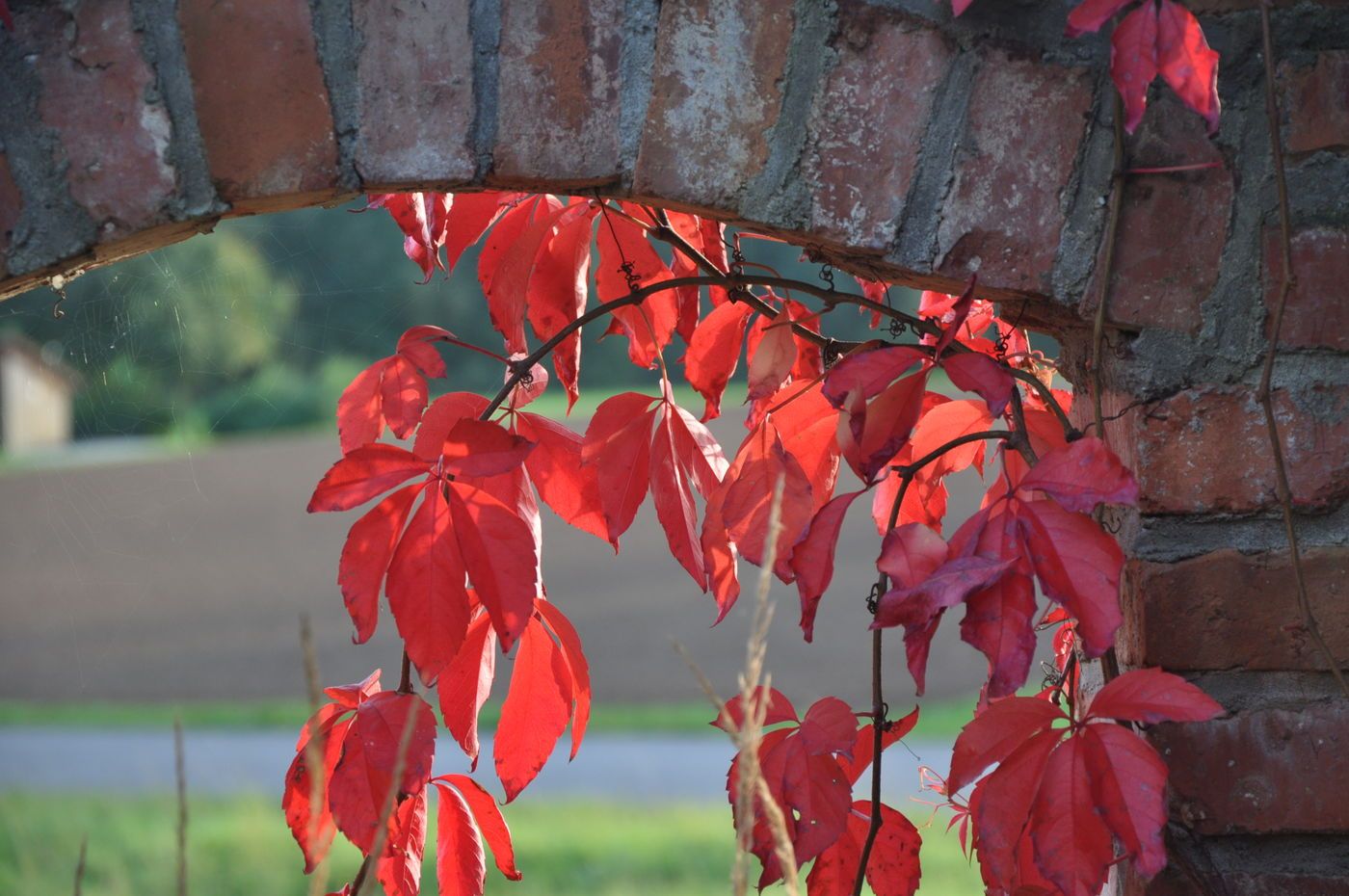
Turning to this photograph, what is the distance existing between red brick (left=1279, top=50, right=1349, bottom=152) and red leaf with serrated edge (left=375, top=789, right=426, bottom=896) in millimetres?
534

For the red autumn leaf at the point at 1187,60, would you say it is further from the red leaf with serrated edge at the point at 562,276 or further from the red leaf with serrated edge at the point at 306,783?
the red leaf with serrated edge at the point at 306,783

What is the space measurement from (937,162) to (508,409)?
0.28 meters

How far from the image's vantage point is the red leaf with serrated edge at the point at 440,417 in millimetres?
668

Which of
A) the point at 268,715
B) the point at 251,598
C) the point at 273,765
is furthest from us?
the point at 251,598

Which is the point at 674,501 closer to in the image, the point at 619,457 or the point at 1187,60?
the point at 619,457

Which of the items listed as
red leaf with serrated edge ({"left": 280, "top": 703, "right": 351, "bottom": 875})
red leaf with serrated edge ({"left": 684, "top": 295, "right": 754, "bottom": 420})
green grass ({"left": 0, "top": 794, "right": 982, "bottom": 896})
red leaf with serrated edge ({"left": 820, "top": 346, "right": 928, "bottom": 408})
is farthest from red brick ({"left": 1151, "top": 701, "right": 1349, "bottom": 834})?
green grass ({"left": 0, "top": 794, "right": 982, "bottom": 896})

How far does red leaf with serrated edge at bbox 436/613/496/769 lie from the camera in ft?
2.08

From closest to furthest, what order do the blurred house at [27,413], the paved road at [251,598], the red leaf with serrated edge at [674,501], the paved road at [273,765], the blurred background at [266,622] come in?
the red leaf with serrated edge at [674,501] < the blurred background at [266,622] < the paved road at [273,765] < the paved road at [251,598] < the blurred house at [27,413]

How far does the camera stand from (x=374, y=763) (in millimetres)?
562

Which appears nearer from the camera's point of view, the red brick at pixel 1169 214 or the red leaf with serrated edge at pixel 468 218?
the red brick at pixel 1169 214

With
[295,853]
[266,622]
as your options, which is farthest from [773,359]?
[266,622]

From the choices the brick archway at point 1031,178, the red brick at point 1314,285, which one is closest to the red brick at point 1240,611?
the brick archway at point 1031,178

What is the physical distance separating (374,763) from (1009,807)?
11.3 inches

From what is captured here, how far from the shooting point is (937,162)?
551 mm
